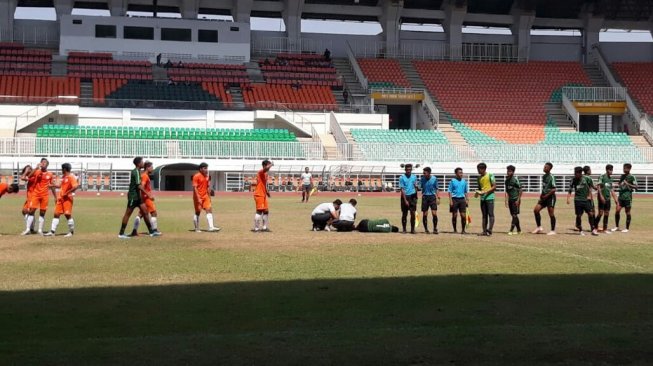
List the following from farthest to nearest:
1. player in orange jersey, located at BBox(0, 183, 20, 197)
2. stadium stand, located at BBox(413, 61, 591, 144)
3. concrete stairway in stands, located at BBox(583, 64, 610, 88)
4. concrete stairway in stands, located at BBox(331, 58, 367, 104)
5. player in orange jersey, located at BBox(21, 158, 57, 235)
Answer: concrete stairway in stands, located at BBox(583, 64, 610, 88) < concrete stairway in stands, located at BBox(331, 58, 367, 104) < stadium stand, located at BBox(413, 61, 591, 144) < player in orange jersey, located at BBox(21, 158, 57, 235) < player in orange jersey, located at BBox(0, 183, 20, 197)

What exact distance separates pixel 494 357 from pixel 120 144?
46364 millimetres

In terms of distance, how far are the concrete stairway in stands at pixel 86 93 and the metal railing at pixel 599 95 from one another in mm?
32999

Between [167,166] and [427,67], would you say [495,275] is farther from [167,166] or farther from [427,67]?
[427,67]

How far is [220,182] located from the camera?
53.2 m

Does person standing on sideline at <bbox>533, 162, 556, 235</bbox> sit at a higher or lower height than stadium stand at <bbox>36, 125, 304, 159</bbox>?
lower

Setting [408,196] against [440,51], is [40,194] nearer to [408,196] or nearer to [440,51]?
[408,196]

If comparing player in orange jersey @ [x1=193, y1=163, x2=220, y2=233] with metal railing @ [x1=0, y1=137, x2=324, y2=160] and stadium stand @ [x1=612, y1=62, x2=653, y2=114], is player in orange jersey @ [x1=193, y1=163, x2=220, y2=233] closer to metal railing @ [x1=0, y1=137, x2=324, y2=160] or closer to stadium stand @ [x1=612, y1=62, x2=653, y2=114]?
→ metal railing @ [x1=0, y1=137, x2=324, y2=160]

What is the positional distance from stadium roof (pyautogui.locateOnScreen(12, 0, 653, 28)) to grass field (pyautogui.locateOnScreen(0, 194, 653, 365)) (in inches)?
1986

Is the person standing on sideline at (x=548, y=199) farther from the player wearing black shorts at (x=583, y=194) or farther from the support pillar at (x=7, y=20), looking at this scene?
the support pillar at (x=7, y=20)

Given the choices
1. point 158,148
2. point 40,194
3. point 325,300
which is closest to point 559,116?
point 158,148

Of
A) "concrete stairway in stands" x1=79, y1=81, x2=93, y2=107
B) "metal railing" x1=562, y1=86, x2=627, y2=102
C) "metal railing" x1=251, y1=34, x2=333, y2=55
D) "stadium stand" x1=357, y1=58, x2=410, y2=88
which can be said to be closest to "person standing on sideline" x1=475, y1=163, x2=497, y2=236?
"concrete stairway in stands" x1=79, y1=81, x2=93, y2=107

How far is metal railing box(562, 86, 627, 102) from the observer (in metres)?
67.6

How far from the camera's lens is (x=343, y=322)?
32.6 ft

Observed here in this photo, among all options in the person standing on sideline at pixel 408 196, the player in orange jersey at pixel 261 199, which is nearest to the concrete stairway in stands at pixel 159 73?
the player in orange jersey at pixel 261 199
